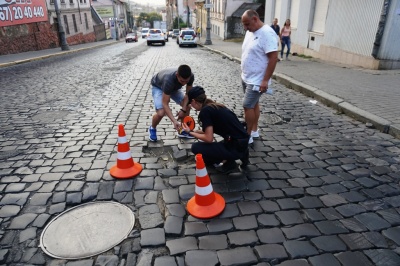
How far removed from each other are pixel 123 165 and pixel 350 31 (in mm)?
10526

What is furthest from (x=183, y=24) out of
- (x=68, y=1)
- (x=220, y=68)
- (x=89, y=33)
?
(x=220, y=68)

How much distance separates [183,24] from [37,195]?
7410 cm

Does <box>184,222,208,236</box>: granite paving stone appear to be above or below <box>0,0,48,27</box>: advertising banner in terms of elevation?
below

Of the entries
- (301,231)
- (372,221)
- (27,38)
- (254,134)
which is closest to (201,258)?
(301,231)

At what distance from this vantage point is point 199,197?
298 centimetres

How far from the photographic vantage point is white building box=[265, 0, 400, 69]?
363 inches

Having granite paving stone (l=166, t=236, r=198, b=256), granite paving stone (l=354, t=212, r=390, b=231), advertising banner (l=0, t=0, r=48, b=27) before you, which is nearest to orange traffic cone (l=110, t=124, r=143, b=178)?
granite paving stone (l=166, t=236, r=198, b=256)

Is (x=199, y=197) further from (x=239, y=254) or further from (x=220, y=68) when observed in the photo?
(x=220, y=68)

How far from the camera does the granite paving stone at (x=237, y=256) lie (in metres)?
2.36

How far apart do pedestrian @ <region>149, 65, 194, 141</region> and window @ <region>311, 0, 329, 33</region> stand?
428 inches

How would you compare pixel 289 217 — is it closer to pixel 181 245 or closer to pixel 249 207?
pixel 249 207

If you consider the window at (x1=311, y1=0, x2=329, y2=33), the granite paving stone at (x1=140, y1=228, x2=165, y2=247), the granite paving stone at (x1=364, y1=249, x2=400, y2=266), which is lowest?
the granite paving stone at (x1=140, y1=228, x2=165, y2=247)

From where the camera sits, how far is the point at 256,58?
13.7 ft

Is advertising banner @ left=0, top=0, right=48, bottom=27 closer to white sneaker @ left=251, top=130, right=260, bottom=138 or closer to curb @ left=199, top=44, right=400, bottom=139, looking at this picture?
curb @ left=199, top=44, right=400, bottom=139
